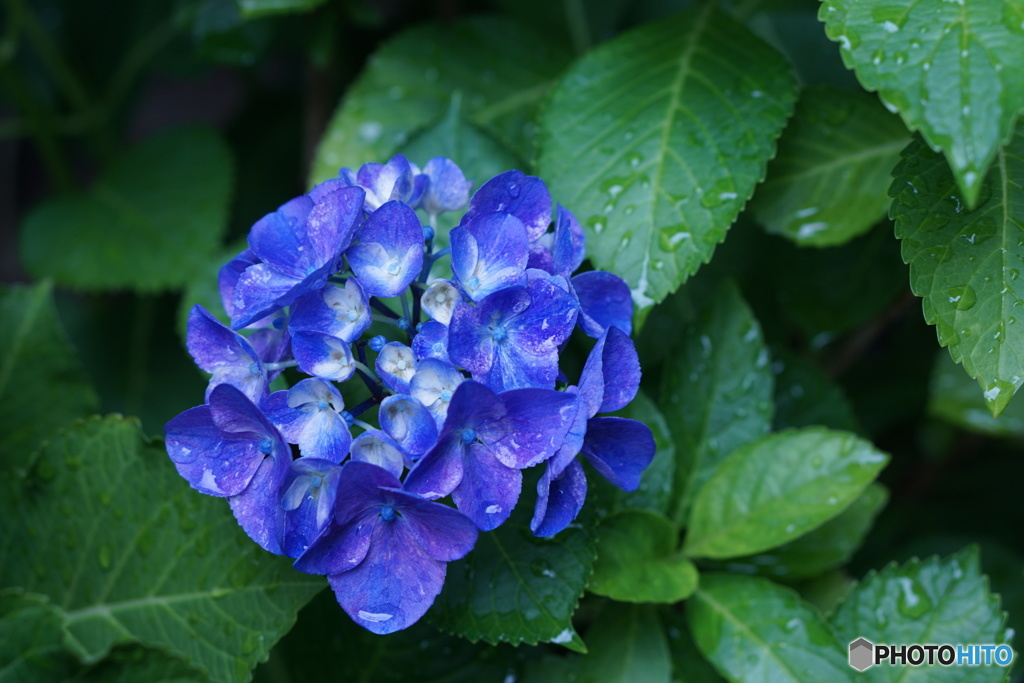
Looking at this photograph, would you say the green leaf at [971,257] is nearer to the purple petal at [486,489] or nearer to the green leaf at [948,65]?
the green leaf at [948,65]

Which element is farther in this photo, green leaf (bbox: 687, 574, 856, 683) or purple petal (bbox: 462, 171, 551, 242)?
green leaf (bbox: 687, 574, 856, 683)

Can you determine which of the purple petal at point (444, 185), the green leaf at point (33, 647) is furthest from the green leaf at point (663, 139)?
the green leaf at point (33, 647)

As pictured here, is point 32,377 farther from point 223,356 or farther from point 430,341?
point 430,341

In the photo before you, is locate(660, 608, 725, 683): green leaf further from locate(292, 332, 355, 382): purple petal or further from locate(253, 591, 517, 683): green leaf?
locate(292, 332, 355, 382): purple petal

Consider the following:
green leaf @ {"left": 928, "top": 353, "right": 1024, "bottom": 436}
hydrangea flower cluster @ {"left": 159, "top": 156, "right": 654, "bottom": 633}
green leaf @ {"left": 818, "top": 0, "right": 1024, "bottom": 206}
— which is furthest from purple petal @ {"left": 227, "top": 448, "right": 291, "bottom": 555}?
green leaf @ {"left": 928, "top": 353, "right": 1024, "bottom": 436}

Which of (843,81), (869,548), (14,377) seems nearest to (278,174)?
A: (14,377)

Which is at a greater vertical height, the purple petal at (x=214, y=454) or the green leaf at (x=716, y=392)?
the purple petal at (x=214, y=454)

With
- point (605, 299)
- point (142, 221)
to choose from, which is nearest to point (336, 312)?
point (605, 299)
